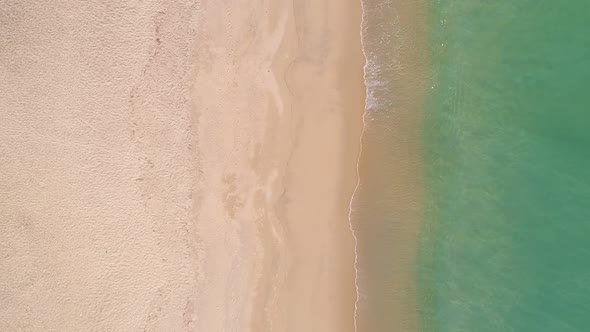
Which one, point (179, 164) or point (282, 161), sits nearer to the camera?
point (179, 164)

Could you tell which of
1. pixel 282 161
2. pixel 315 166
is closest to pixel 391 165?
pixel 315 166

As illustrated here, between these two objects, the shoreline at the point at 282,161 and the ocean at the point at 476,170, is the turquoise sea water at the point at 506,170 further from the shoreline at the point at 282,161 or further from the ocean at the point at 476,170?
the shoreline at the point at 282,161

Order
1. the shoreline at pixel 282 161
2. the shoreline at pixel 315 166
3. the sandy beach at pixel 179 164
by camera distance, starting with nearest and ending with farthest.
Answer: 1. the sandy beach at pixel 179 164
2. the shoreline at pixel 282 161
3. the shoreline at pixel 315 166

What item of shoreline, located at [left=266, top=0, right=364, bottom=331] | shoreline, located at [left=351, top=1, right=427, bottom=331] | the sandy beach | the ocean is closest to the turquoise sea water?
the ocean

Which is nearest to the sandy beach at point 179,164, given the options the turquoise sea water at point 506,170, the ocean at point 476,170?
the ocean at point 476,170

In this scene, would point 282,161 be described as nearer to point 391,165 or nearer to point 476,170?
point 391,165
